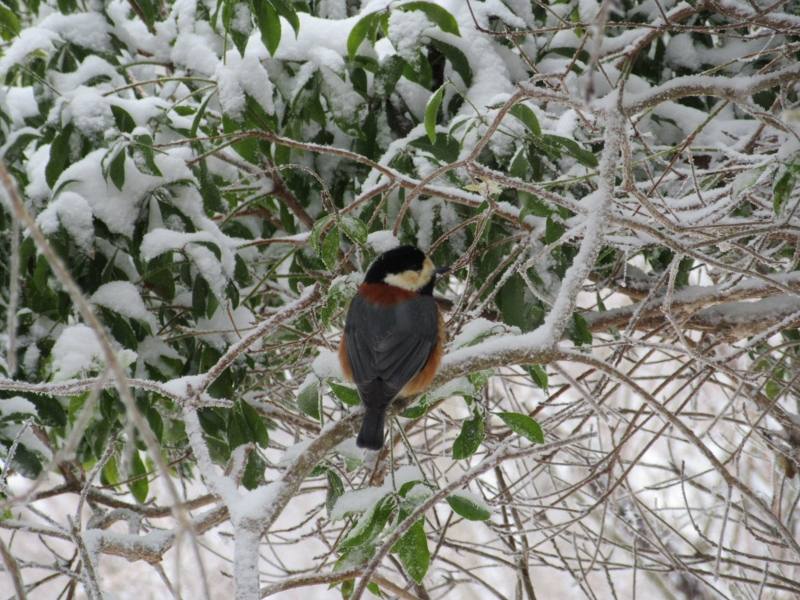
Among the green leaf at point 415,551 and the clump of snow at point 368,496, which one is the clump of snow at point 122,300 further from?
the green leaf at point 415,551

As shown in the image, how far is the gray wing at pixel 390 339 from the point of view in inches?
110

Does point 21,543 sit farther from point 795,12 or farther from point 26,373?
point 795,12

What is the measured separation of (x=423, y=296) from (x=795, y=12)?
174 cm

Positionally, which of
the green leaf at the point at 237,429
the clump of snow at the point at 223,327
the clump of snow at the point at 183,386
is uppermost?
the clump of snow at the point at 183,386

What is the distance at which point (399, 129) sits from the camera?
11.8ft

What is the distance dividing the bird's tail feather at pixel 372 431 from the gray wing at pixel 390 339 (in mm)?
75

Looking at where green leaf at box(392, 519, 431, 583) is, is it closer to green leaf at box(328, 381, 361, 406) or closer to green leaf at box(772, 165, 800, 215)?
green leaf at box(328, 381, 361, 406)

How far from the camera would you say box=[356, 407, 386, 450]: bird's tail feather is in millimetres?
2561

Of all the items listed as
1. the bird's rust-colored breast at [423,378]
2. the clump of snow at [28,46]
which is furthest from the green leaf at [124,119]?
the bird's rust-colored breast at [423,378]

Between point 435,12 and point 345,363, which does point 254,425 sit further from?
point 435,12

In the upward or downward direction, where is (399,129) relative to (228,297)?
upward

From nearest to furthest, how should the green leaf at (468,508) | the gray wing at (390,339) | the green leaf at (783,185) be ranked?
the green leaf at (783,185) → the green leaf at (468,508) → the gray wing at (390,339)

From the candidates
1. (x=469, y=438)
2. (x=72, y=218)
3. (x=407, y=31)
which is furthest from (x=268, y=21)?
(x=469, y=438)

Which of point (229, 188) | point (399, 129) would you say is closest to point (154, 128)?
point (229, 188)
